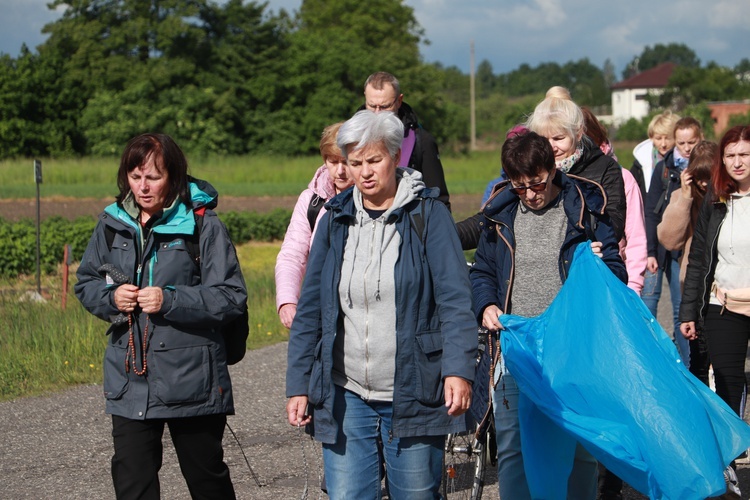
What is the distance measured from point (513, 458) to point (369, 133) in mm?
1698

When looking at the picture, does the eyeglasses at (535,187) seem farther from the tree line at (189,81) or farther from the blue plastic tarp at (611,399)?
the tree line at (189,81)

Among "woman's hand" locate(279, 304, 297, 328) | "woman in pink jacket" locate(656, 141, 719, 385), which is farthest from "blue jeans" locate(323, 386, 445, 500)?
"woman in pink jacket" locate(656, 141, 719, 385)

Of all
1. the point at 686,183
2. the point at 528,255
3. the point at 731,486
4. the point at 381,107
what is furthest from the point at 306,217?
the point at 686,183

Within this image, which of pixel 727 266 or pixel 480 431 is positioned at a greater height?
pixel 727 266

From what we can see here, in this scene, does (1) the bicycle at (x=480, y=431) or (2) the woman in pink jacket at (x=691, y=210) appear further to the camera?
(2) the woman in pink jacket at (x=691, y=210)

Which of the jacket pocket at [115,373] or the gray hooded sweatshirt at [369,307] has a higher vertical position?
the gray hooded sweatshirt at [369,307]

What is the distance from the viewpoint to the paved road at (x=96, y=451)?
253 inches

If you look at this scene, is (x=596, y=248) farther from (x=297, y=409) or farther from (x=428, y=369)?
(x=297, y=409)

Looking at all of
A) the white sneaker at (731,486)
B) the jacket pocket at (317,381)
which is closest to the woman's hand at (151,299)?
the jacket pocket at (317,381)

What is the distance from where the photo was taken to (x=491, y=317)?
4801mm

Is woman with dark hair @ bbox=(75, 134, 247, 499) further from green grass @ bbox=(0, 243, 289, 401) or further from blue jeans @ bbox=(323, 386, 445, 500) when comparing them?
green grass @ bbox=(0, 243, 289, 401)

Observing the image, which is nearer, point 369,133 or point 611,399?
point 369,133

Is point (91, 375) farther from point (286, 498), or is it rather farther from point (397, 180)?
point (397, 180)

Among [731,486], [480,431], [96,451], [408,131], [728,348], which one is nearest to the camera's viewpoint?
[480,431]
